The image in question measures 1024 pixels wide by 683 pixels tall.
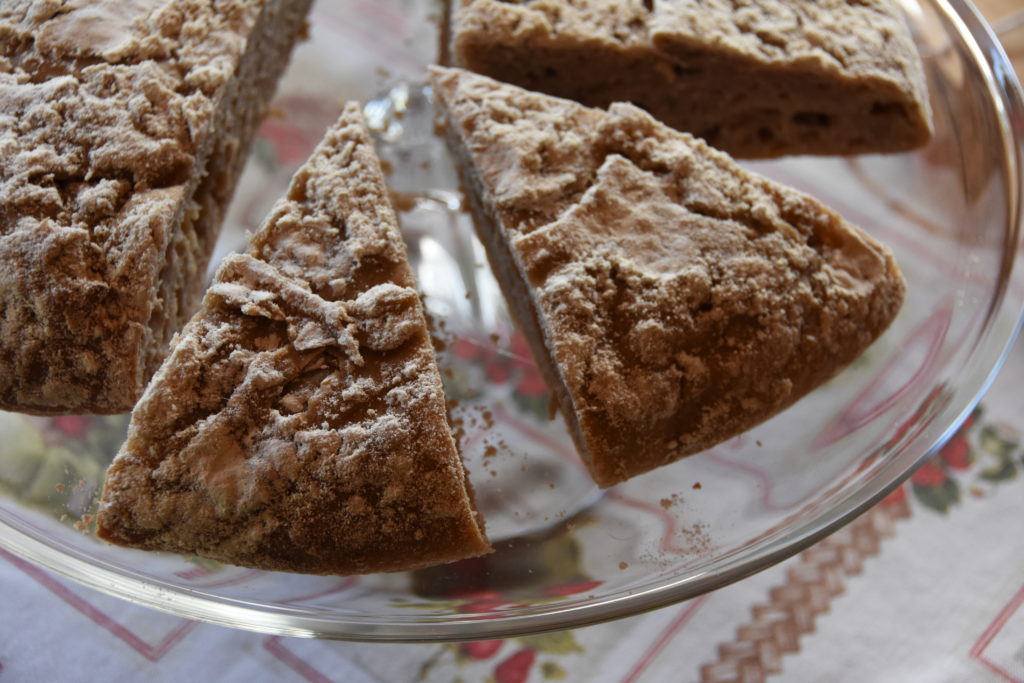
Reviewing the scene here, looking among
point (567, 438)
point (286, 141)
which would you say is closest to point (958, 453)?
point (567, 438)

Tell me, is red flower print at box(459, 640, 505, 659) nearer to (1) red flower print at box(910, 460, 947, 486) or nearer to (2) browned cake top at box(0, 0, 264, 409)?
(2) browned cake top at box(0, 0, 264, 409)

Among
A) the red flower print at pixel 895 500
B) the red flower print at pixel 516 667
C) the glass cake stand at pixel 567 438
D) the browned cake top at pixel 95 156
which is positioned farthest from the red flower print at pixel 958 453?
the browned cake top at pixel 95 156

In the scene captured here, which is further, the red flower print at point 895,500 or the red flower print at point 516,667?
the red flower print at point 895,500

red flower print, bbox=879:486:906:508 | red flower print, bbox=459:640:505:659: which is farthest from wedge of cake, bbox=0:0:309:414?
red flower print, bbox=879:486:906:508

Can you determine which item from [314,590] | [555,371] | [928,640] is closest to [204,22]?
[555,371]

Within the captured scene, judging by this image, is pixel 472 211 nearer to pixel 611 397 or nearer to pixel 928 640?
pixel 611 397

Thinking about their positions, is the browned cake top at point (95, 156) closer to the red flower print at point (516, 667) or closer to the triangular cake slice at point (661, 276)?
the triangular cake slice at point (661, 276)

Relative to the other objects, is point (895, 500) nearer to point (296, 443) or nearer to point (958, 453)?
point (958, 453)
